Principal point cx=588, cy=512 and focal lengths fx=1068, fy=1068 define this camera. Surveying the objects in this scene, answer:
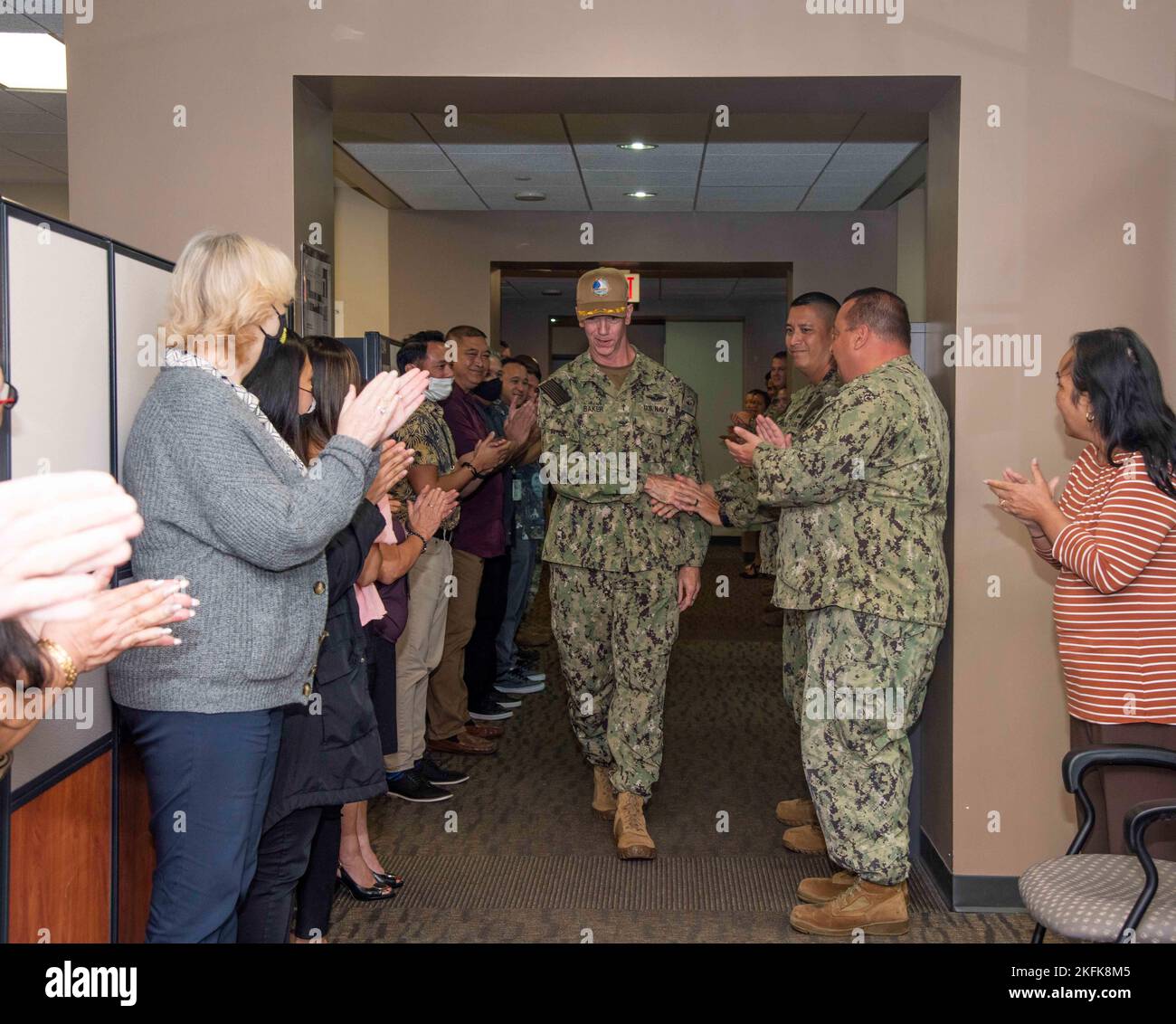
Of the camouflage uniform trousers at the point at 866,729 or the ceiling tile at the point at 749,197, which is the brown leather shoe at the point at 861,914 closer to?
the camouflage uniform trousers at the point at 866,729

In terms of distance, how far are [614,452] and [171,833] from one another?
2.04 m

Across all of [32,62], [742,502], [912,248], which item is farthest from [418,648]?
[912,248]

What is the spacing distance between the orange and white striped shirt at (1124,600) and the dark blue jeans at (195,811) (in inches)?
67.2

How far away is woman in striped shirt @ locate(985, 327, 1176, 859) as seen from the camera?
2.20m

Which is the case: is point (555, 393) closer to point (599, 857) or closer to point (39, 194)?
point (599, 857)

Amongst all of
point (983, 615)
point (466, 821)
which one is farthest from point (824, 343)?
point (466, 821)

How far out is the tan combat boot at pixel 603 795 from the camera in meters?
3.70

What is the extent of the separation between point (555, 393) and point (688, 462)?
50 cm

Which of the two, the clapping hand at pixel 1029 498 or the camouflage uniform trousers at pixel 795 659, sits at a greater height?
the clapping hand at pixel 1029 498

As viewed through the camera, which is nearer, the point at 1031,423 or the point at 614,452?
the point at 1031,423

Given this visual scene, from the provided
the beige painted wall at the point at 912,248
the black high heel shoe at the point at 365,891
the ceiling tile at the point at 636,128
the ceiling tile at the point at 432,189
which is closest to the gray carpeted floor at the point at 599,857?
the black high heel shoe at the point at 365,891
